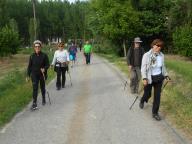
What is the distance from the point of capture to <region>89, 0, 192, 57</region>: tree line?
40031mm

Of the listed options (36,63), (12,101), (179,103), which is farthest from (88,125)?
(12,101)

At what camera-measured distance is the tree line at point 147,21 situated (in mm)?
40031

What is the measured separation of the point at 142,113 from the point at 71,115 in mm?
1770

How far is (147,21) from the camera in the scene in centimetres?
4431

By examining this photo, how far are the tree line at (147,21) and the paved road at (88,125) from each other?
87.5 feet

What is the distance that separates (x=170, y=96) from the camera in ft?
42.9

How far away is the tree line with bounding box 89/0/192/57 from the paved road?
26674 millimetres

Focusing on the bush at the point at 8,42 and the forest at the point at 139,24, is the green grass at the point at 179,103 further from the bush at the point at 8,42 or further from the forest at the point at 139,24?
the bush at the point at 8,42

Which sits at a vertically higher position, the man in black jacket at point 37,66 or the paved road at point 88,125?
the man in black jacket at point 37,66

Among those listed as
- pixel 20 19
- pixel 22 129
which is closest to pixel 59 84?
pixel 22 129

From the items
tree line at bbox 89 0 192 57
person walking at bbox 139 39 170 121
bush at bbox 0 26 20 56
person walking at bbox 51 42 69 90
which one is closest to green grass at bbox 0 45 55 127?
person walking at bbox 51 42 69 90

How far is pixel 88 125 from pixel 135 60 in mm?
5585

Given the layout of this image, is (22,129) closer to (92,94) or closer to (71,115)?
(71,115)

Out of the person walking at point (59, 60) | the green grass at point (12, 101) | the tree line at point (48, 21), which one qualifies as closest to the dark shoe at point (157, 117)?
the green grass at point (12, 101)
